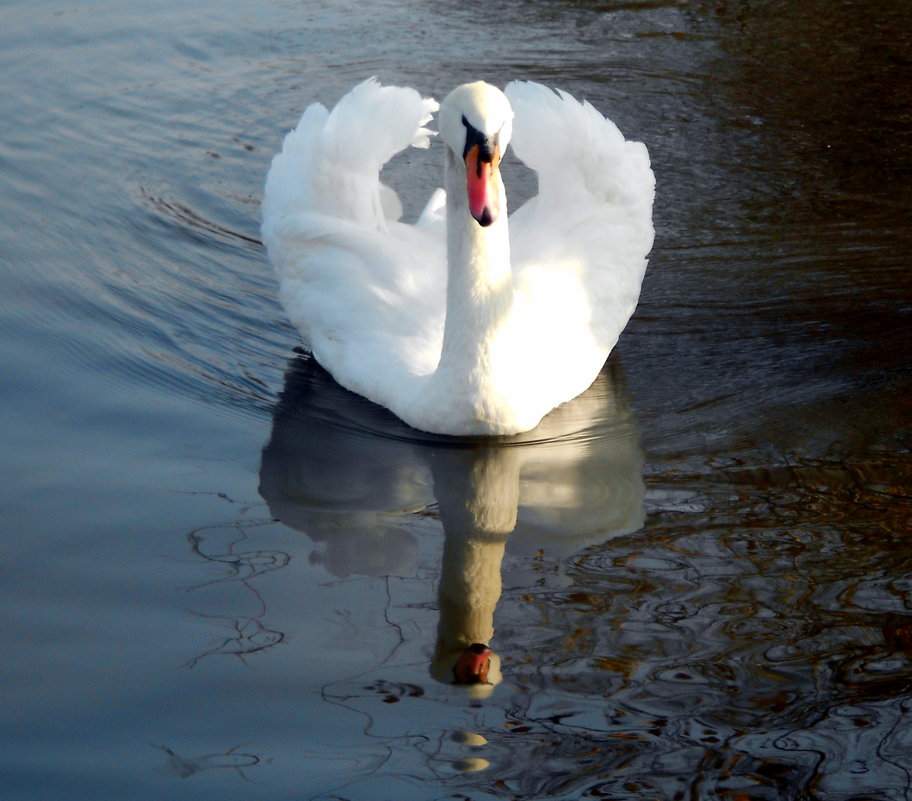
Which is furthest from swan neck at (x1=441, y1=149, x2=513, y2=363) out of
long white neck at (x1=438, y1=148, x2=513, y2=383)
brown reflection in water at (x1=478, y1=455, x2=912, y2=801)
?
brown reflection in water at (x1=478, y1=455, x2=912, y2=801)

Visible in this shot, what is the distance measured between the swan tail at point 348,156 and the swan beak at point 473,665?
2836 mm

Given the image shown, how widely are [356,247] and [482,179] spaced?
1470mm

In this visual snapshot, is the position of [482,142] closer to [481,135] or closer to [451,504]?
[481,135]

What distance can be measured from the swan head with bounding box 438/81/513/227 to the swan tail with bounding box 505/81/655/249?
1645 millimetres

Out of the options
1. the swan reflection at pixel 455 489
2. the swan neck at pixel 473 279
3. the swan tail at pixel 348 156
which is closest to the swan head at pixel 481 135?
the swan neck at pixel 473 279

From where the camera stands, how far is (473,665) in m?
4.36

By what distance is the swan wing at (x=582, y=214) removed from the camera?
21.2 feet

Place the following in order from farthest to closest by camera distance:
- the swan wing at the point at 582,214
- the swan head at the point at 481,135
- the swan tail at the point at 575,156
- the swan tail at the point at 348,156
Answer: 1. the swan tail at the point at 575,156
2. the swan tail at the point at 348,156
3. the swan wing at the point at 582,214
4. the swan head at the point at 481,135

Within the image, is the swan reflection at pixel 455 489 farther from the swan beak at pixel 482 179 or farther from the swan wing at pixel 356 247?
the swan beak at pixel 482 179

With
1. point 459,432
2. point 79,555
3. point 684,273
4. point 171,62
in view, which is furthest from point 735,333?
point 171,62

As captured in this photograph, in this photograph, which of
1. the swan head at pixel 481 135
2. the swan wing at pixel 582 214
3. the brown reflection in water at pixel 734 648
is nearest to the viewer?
the brown reflection in water at pixel 734 648

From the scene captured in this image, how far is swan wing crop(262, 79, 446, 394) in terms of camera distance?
6.23 metres

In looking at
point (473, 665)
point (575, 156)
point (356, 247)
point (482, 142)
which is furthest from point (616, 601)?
point (575, 156)

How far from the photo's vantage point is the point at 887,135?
9.02m
